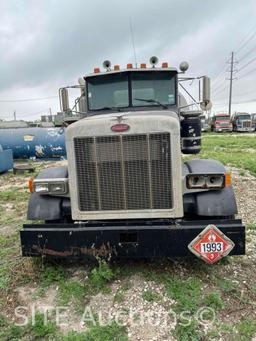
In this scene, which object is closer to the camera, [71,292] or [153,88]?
[71,292]

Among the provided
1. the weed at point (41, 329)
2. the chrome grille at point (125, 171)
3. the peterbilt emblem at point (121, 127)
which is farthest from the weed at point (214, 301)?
the peterbilt emblem at point (121, 127)

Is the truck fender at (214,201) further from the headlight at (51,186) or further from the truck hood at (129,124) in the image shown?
the headlight at (51,186)

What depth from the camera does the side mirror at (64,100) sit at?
18.5 ft

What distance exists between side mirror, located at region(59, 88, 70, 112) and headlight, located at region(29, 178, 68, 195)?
2221mm

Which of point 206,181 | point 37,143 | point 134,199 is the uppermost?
point 206,181

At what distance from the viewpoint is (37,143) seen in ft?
47.2

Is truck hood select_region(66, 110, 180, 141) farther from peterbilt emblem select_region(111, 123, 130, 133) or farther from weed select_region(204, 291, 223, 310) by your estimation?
weed select_region(204, 291, 223, 310)

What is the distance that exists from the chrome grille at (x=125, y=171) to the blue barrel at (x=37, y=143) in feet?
36.2

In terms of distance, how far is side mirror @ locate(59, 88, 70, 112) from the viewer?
5.63 meters

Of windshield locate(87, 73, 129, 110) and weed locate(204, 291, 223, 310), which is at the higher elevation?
windshield locate(87, 73, 129, 110)

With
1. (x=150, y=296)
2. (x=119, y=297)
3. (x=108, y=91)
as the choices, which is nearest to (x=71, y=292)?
(x=119, y=297)

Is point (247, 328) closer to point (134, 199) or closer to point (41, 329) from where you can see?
point (134, 199)

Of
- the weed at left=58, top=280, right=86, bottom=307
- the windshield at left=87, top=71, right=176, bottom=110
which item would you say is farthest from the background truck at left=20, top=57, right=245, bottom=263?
the windshield at left=87, top=71, right=176, bottom=110

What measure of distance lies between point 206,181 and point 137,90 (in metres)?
1.99
